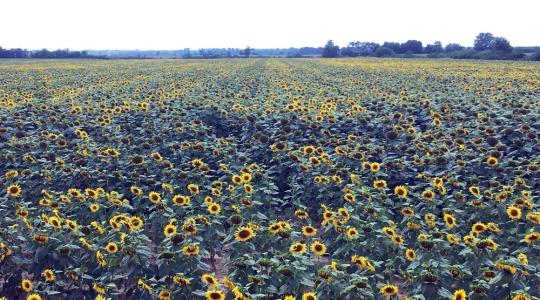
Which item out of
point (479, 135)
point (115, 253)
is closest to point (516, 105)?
point (479, 135)

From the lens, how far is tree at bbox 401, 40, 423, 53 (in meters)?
88.8

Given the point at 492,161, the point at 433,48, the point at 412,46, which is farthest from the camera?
the point at 433,48

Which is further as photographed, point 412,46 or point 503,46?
point 412,46

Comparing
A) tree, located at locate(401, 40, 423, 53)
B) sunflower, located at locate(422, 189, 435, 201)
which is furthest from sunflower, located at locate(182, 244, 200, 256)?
tree, located at locate(401, 40, 423, 53)

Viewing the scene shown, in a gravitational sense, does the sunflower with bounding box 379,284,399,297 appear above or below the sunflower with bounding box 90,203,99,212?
below

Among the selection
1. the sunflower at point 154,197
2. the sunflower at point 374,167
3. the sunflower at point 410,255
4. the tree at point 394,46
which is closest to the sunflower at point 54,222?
the sunflower at point 154,197

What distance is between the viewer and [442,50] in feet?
294

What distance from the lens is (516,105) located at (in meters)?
12.4

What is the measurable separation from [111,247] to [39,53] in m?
94.8

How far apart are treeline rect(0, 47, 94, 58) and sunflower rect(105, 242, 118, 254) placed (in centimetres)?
9026

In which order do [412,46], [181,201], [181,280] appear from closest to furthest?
[181,280], [181,201], [412,46]

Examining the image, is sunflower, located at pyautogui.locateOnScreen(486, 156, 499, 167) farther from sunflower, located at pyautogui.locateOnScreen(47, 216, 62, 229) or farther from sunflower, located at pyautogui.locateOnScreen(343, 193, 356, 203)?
sunflower, located at pyautogui.locateOnScreen(47, 216, 62, 229)

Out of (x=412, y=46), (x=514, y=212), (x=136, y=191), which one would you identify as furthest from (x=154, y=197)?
(x=412, y=46)

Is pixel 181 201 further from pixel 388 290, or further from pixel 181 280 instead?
pixel 388 290
